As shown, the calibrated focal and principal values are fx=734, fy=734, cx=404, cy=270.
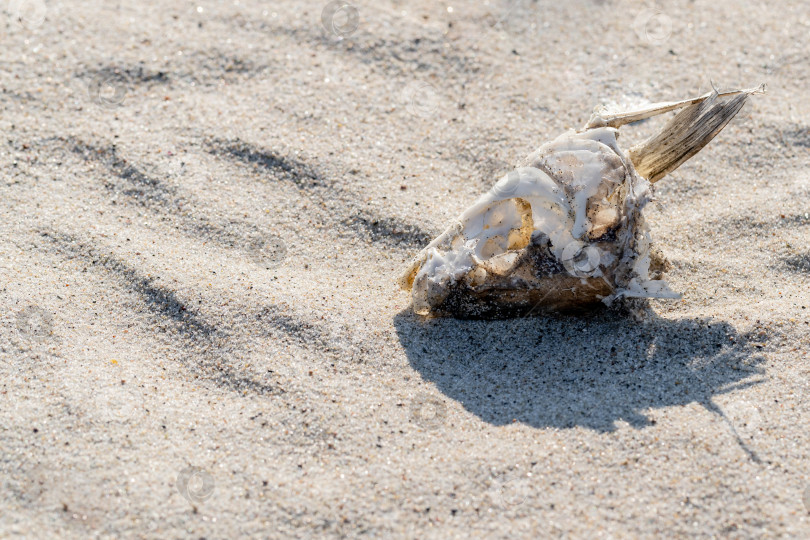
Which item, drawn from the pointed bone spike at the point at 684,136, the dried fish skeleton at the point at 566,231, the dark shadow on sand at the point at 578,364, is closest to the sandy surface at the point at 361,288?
the dark shadow on sand at the point at 578,364

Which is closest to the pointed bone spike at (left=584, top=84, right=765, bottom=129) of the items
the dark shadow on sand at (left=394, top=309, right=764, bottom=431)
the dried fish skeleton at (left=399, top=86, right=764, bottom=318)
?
the dried fish skeleton at (left=399, top=86, right=764, bottom=318)

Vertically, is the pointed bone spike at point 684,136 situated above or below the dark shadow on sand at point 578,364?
above

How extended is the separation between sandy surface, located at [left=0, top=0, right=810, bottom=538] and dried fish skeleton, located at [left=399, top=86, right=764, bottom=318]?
0.16m

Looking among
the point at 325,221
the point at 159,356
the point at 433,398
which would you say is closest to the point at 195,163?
the point at 325,221

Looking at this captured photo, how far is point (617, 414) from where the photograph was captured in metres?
2.52

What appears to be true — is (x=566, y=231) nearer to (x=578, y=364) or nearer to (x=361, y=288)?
(x=578, y=364)

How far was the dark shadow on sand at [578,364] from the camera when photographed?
101 inches

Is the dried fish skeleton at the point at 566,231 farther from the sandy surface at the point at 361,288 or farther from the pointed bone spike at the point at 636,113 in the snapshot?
the sandy surface at the point at 361,288

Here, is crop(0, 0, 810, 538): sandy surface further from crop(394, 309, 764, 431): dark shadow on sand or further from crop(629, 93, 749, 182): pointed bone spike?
crop(629, 93, 749, 182): pointed bone spike

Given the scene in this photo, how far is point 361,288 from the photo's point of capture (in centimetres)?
313

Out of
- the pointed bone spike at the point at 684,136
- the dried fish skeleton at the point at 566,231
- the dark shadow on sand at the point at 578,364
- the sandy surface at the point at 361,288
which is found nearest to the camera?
the sandy surface at the point at 361,288

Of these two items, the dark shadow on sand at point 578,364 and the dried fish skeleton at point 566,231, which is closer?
the dark shadow on sand at point 578,364

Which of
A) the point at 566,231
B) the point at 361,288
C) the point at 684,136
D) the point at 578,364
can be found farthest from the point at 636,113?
the point at 361,288

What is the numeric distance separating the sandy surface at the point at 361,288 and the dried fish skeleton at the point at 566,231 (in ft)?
0.51
